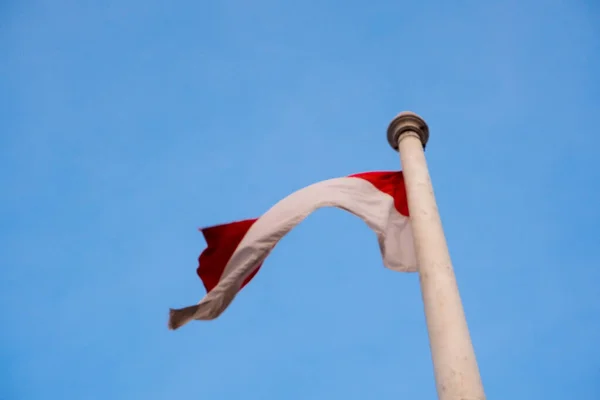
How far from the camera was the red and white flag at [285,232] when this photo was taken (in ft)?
40.6

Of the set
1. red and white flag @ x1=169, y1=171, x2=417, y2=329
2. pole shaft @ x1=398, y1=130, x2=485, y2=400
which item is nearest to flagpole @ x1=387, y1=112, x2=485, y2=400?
pole shaft @ x1=398, y1=130, x2=485, y2=400

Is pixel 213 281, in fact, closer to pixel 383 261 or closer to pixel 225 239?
pixel 225 239

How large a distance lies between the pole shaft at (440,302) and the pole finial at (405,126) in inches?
58.4

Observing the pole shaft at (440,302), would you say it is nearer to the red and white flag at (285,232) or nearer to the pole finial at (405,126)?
the red and white flag at (285,232)

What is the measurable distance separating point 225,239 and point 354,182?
2859mm

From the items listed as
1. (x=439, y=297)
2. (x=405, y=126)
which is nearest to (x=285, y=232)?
(x=439, y=297)

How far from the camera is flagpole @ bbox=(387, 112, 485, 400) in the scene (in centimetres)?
866

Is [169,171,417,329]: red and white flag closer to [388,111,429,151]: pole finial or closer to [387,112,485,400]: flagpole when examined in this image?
[387,112,485,400]: flagpole

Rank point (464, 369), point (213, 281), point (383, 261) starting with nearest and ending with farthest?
1. point (464, 369)
2. point (383, 261)
3. point (213, 281)

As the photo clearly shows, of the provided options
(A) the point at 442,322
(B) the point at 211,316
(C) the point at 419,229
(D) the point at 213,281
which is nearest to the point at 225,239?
(D) the point at 213,281

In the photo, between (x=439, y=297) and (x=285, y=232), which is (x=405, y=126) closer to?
(x=285, y=232)

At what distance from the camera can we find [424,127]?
14.4 metres

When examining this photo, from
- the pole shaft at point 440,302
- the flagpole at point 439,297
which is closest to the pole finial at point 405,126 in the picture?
the flagpole at point 439,297

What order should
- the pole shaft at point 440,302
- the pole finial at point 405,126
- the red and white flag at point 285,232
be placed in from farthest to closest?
the pole finial at point 405,126
the red and white flag at point 285,232
the pole shaft at point 440,302
